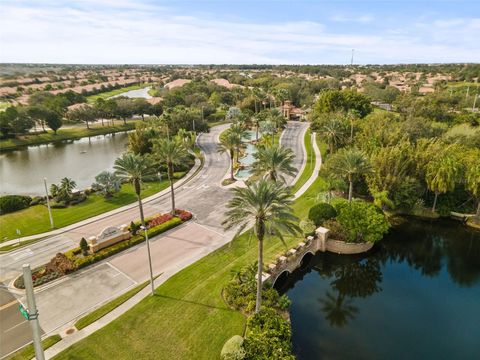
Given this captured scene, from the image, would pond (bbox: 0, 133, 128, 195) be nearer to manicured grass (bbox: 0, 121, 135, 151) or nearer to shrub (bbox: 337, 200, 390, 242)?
manicured grass (bbox: 0, 121, 135, 151)

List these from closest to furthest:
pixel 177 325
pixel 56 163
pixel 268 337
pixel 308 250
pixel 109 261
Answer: pixel 268 337
pixel 177 325
pixel 109 261
pixel 308 250
pixel 56 163

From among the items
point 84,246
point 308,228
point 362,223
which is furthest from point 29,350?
point 362,223

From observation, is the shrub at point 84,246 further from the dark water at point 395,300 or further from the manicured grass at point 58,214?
the dark water at point 395,300

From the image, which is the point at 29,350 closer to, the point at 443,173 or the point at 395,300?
the point at 395,300

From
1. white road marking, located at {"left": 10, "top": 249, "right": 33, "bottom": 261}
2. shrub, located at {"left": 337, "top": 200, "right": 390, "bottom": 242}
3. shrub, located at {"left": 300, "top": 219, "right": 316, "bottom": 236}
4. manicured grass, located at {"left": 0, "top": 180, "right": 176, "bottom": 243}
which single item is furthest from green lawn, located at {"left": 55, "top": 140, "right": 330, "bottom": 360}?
manicured grass, located at {"left": 0, "top": 180, "right": 176, "bottom": 243}

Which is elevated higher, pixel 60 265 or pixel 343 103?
pixel 343 103

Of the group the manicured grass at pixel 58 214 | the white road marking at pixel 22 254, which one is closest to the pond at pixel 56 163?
the manicured grass at pixel 58 214

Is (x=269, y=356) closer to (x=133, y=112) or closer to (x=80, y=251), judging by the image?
(x=80, y=251)
